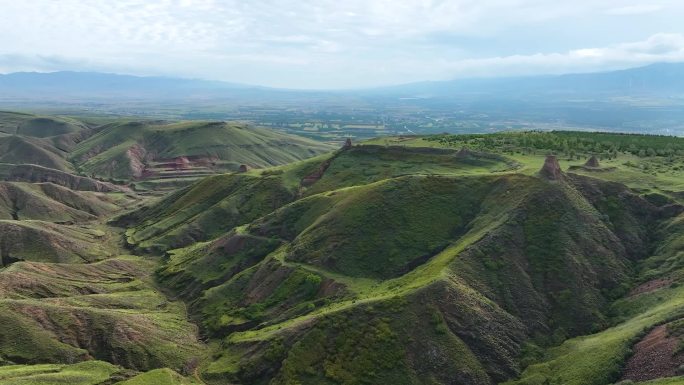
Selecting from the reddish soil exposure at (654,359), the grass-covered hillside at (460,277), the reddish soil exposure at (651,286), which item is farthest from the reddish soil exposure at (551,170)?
the reddish soil exposure at (654,359)

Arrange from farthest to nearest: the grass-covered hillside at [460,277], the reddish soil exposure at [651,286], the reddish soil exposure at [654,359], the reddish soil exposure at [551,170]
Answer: the reddish soil exposure at [551,170] → the reddish soil exposure at [651,286] → the grass-covered hillside at [460,277] → the reddish soil exposure at [654,359]

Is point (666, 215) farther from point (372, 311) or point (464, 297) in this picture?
point (372, 311)

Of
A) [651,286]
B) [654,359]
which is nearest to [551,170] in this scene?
[651,286]

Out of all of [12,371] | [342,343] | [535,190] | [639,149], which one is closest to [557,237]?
[535,190]

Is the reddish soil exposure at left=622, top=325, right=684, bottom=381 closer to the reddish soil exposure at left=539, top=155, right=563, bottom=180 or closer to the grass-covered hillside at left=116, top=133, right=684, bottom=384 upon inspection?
the grass-covered hillside at left=116, top=133, right=684, bottom=384

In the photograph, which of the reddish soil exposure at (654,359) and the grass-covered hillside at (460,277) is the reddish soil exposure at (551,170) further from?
the reddish soil exposure at (654,359)

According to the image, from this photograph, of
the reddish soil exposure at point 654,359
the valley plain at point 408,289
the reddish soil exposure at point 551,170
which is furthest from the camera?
the reddish soil exposure at point 551,170

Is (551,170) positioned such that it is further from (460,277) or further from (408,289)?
(408,289)
